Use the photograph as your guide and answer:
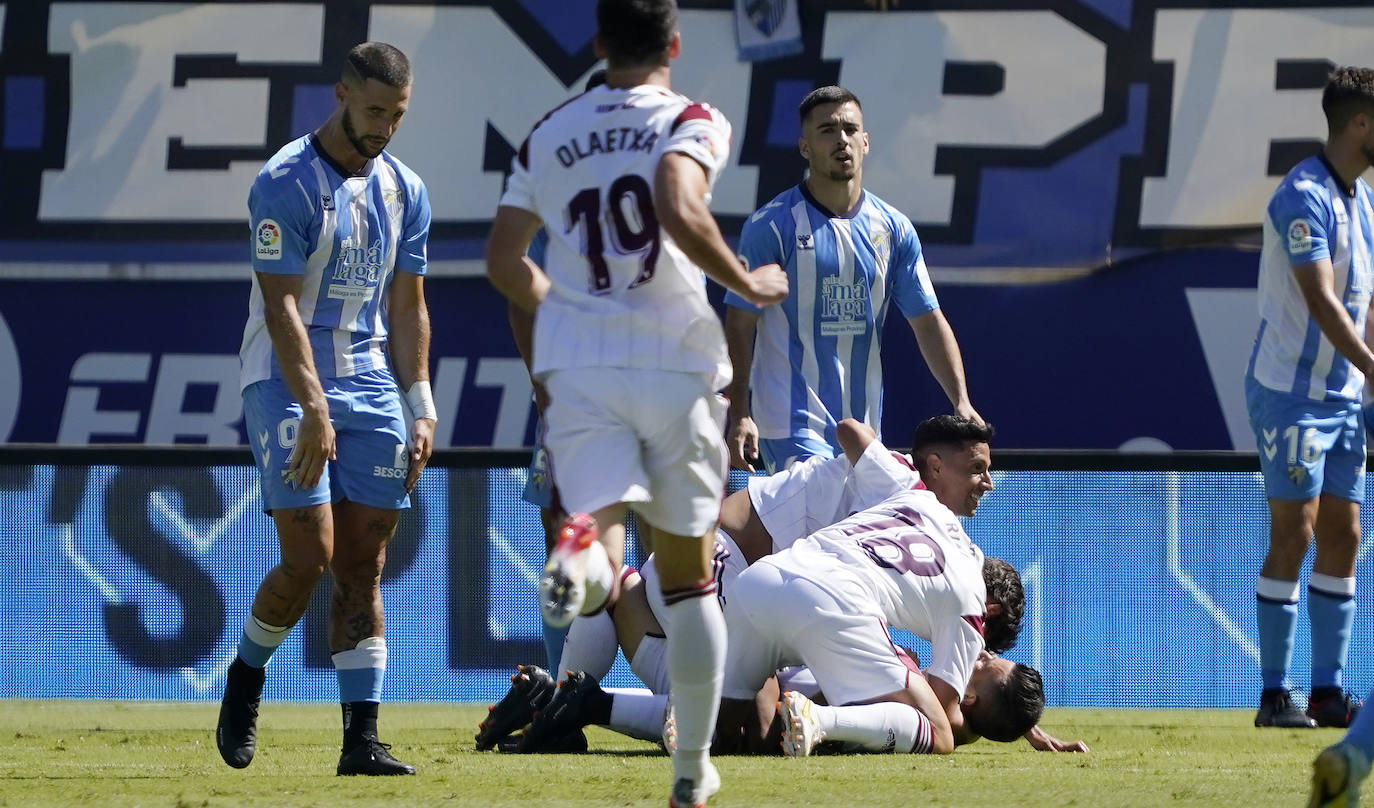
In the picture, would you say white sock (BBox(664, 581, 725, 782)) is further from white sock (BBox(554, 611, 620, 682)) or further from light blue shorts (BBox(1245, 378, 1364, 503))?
light blue shorts (BBox(1245, 378, 1364, 503))

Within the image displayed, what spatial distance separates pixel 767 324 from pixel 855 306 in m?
0.32

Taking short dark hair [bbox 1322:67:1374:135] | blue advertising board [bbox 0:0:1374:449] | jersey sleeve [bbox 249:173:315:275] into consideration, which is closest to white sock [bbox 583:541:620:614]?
jersey sleeve [bbox 249:173:315:275]

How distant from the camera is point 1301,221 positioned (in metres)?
6.73

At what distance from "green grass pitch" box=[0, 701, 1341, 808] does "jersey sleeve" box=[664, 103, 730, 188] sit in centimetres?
142

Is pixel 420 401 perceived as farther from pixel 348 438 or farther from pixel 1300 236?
pixel 1300 236

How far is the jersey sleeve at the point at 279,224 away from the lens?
5051 millimetres

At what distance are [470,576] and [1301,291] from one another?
3.39 m

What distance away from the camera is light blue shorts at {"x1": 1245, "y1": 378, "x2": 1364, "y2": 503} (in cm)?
680

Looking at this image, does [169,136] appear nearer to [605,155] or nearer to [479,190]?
[479,190]

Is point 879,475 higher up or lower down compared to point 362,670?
higher up

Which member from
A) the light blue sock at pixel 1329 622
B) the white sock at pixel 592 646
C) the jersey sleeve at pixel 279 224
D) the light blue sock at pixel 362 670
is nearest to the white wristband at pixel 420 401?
the jersey sleeve at pixel 279 224

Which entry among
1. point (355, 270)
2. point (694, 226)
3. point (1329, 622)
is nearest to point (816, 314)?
point (355, 270)

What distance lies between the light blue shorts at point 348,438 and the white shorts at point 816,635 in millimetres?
1104

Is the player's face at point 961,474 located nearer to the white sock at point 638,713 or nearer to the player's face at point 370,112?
the white sock at point 638,713
